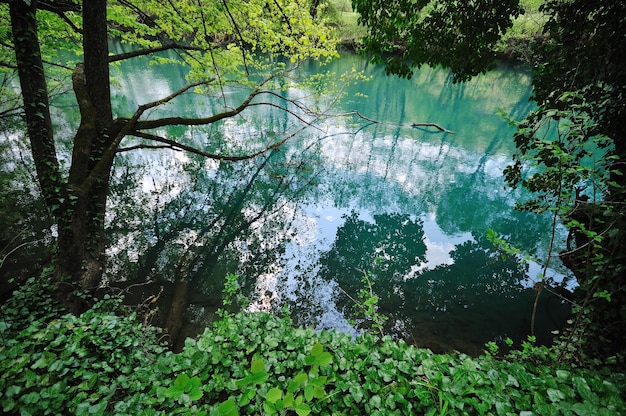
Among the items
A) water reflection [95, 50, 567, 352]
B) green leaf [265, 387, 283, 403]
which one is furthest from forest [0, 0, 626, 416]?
water reflection [95, 50, 567, 352]

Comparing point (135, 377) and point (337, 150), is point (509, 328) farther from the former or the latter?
point (337, 150)

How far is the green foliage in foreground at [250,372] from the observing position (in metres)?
2.04

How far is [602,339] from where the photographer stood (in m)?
3.16

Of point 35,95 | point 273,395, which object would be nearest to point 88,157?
point 35,95

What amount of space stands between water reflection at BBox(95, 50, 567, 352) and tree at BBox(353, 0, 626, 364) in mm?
2960

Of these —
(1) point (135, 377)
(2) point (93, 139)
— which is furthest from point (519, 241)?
(2) point (93, 139)

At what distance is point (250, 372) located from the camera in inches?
93.7

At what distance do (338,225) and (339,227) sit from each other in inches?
4.8

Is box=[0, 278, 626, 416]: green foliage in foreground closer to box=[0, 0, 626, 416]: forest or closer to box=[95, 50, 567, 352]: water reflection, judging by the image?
box=[0, 0, 626, 416]: forest

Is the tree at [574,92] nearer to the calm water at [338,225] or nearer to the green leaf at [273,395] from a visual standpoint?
the calm water at [338,225]

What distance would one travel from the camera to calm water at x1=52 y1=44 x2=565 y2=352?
6645 mm

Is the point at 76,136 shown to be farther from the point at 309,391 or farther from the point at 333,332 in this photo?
the point at 309,391

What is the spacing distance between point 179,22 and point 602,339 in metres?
8.02

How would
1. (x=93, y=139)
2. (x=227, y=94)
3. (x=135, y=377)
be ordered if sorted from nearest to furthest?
1. (x=135, y=377)
2. (x=93, y=139)
3. (x=227, y=94)
